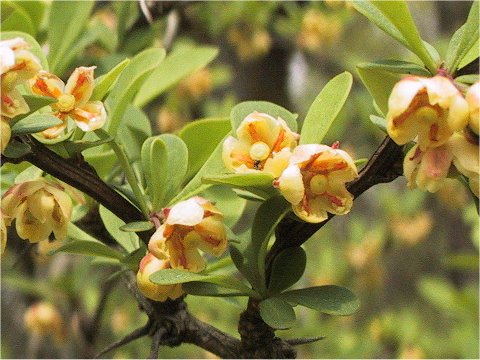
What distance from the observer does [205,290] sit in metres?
0.50

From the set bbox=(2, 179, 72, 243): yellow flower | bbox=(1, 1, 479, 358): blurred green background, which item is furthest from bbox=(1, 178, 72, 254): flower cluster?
bbox=(1, 1, 479, 358): blurred green background

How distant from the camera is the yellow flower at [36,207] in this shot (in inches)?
19.7

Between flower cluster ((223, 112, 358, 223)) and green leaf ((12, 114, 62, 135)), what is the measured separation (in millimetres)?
110

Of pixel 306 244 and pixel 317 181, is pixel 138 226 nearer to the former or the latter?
pixel 317 181

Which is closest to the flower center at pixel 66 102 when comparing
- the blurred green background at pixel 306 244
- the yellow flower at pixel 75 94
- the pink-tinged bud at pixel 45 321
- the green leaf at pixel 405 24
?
the yellow flower at pixel 75 94

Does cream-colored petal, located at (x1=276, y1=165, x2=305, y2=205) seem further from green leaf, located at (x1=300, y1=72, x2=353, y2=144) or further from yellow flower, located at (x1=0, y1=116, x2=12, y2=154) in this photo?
yellow flower, located at (x1=0, y1=116, x2=12, y2=154)

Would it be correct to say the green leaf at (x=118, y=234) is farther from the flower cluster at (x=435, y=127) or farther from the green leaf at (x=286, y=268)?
the flower cluster at (x=435, y=127)

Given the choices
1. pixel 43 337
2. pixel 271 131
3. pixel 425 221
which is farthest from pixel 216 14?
pixel 271 131

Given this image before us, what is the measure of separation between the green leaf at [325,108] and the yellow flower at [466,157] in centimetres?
9

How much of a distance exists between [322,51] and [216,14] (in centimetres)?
86

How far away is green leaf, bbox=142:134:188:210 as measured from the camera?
542 mm

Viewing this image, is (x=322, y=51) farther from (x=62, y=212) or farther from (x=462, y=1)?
(x=62, y=212)

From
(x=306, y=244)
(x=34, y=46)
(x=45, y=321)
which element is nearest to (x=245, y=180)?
(x=34, y=46)

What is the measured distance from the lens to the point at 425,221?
2.18m
